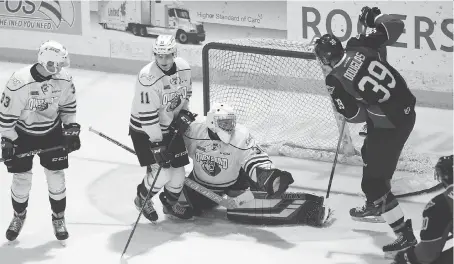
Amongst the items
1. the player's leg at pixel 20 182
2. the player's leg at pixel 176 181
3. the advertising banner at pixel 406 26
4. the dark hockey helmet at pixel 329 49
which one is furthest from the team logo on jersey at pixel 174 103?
the advertising banner at pixel 406 26

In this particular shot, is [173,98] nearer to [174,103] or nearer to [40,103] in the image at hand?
[174,103]

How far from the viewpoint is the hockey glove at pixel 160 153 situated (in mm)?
5234

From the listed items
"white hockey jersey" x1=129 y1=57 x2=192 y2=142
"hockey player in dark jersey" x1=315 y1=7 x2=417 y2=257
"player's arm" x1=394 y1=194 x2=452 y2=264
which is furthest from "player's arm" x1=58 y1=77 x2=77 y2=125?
"player's arm" x1=394 y1=194 x2=452 y2=264

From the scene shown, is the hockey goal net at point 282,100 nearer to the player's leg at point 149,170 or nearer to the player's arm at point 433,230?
the player's leg at point 149,170

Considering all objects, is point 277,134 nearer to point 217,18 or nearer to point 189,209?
point 189,209

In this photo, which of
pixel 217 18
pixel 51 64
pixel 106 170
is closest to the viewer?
pixel 51 64

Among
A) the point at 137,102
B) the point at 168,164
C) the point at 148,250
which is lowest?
the point at 148,250

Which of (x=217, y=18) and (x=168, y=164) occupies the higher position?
(x=217, y=18)

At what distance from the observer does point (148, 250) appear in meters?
5.17

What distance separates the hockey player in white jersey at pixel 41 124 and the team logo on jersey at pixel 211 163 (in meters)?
0.68

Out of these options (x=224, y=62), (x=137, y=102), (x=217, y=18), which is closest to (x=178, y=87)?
(x=137, y=102)

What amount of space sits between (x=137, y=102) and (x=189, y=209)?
2.23 ft

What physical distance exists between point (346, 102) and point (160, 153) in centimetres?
100

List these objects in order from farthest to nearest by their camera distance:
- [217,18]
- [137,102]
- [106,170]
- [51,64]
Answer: [217,18] → [106,170] → [137,102] → [51,64]
